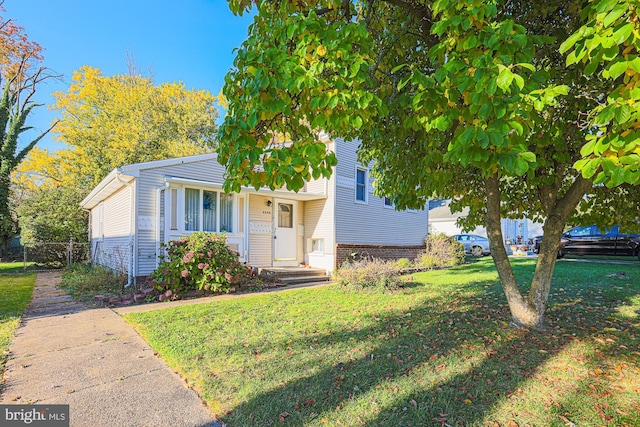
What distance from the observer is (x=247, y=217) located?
1075 cm

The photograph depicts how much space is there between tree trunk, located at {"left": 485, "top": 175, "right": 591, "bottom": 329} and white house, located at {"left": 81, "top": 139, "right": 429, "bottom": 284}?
212 inches

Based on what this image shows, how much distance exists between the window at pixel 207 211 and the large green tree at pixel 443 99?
6.67 m

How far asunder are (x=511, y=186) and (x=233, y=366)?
5.13 meters

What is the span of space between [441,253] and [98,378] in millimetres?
13330

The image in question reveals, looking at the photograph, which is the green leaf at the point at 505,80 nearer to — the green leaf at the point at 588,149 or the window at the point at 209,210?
the green leaf at the point at 588,149

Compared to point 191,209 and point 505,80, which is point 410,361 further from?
point 191,209

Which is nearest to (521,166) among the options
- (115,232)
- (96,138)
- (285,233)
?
(285,233)

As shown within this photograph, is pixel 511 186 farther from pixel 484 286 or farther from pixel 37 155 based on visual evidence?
pixel 37 155

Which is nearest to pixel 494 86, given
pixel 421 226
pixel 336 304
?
pixel 336 304

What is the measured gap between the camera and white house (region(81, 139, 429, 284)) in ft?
29.9

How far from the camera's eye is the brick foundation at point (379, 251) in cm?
1210

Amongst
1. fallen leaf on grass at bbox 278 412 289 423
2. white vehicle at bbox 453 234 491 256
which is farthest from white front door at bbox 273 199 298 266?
white vehicle at bbox 453 234 491 256

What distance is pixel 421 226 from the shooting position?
16.0 meters

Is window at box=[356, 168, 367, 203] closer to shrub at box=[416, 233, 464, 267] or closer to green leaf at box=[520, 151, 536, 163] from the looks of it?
shrub at box=[416, 233, 464, 267]
